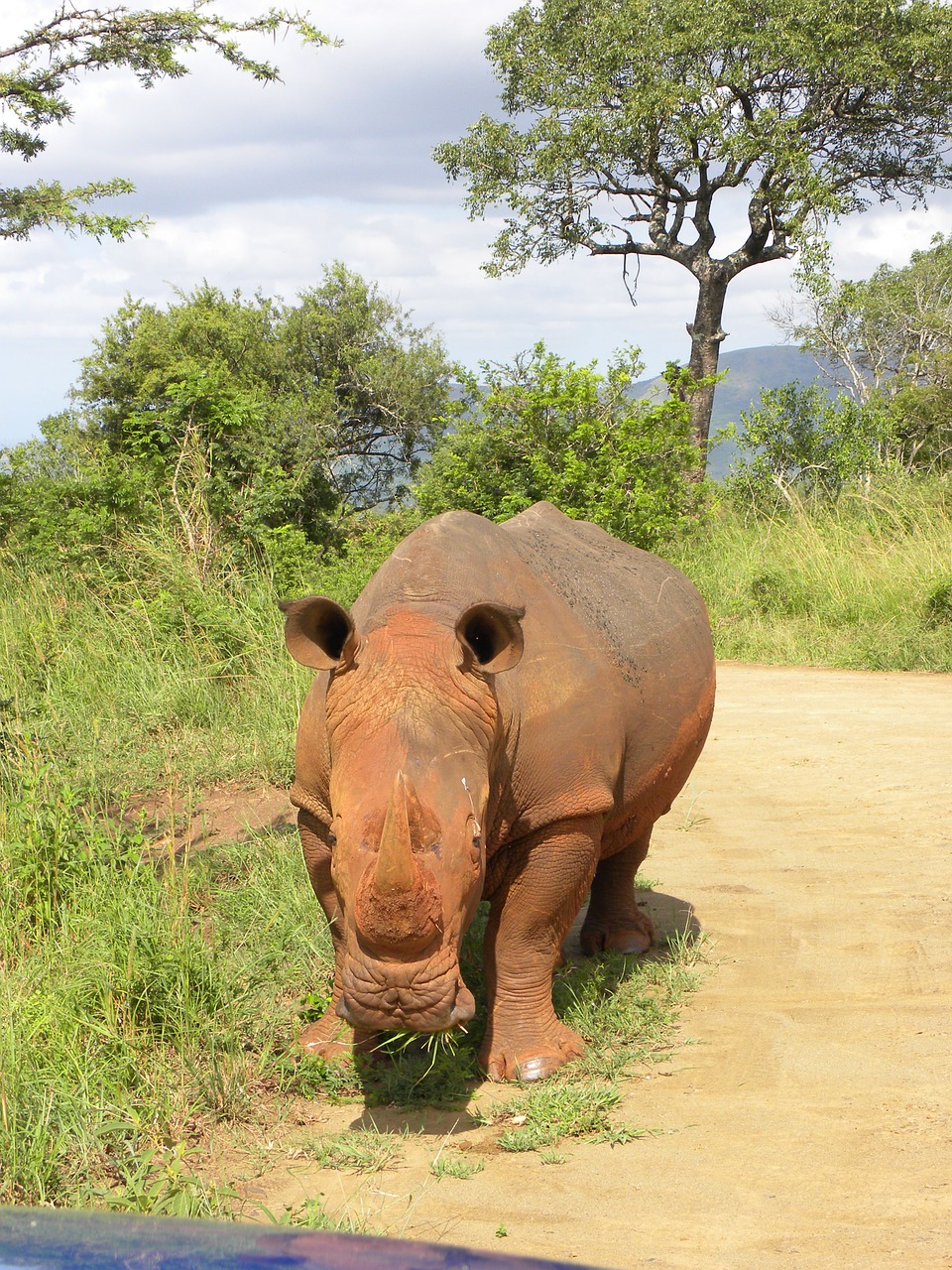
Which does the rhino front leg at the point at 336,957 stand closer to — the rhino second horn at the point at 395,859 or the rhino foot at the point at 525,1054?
the rhino foot at the point at 525,1054

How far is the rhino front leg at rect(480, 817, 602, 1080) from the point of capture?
431 cm

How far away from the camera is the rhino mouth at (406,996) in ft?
10.6

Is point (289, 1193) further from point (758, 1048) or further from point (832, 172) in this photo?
point (832, 172)

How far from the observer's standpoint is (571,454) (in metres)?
13.8

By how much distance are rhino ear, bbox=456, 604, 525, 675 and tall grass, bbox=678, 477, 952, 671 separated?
29.0ft

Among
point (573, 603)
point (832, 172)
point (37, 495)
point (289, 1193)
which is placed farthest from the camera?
point (832, 172)

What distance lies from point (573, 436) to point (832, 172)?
11.4m

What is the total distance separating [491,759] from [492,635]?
0.37m

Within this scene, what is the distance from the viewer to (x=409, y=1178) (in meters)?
3.60

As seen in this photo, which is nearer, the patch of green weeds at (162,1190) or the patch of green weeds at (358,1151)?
the patch of green weeds at (162,1190)

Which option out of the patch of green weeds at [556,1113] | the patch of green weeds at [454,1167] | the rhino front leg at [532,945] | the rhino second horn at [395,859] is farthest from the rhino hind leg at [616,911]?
the rhino second horn at [395,859]

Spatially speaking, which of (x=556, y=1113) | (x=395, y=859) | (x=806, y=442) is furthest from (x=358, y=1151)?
(x=806, y=442)

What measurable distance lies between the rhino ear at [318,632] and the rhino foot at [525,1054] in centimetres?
148

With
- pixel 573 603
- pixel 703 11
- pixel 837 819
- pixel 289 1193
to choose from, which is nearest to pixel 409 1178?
pixel 289 1193
